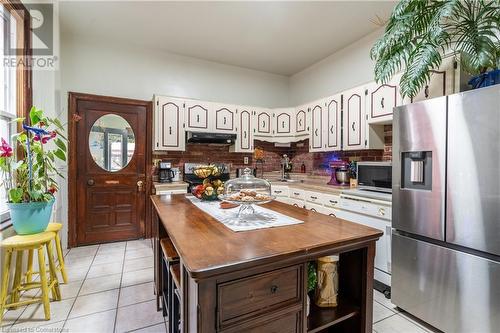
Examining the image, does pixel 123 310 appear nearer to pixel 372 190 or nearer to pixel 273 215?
pixel 273 215

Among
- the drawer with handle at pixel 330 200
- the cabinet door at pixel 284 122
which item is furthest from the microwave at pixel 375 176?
the cabinet door at pixel 284 122

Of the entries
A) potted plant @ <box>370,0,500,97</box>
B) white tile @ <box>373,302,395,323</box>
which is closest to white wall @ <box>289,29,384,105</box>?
potted plant @ <box>370,0,500,97</box>

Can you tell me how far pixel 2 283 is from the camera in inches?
72.5

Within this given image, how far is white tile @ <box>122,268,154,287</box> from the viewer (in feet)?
8.00

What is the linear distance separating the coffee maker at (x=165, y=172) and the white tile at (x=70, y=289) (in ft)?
5.43

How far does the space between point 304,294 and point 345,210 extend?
1930 millimetres

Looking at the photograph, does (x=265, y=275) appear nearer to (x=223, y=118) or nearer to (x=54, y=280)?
(x=54, y=280)

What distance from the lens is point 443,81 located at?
6.97 feet

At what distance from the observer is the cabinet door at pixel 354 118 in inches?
118

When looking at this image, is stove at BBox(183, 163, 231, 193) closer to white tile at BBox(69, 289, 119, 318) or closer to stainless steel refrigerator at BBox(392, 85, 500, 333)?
white tile at BBox(69, 289, 119, 318)

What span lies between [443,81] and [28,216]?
3622 mm

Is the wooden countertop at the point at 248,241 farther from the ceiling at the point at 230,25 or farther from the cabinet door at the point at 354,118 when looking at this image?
the ceiling at the point at 230,25

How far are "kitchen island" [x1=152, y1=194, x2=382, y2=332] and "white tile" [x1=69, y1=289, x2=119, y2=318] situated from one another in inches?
50.4

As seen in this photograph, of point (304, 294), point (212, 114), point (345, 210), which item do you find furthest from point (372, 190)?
point (212, 114)
